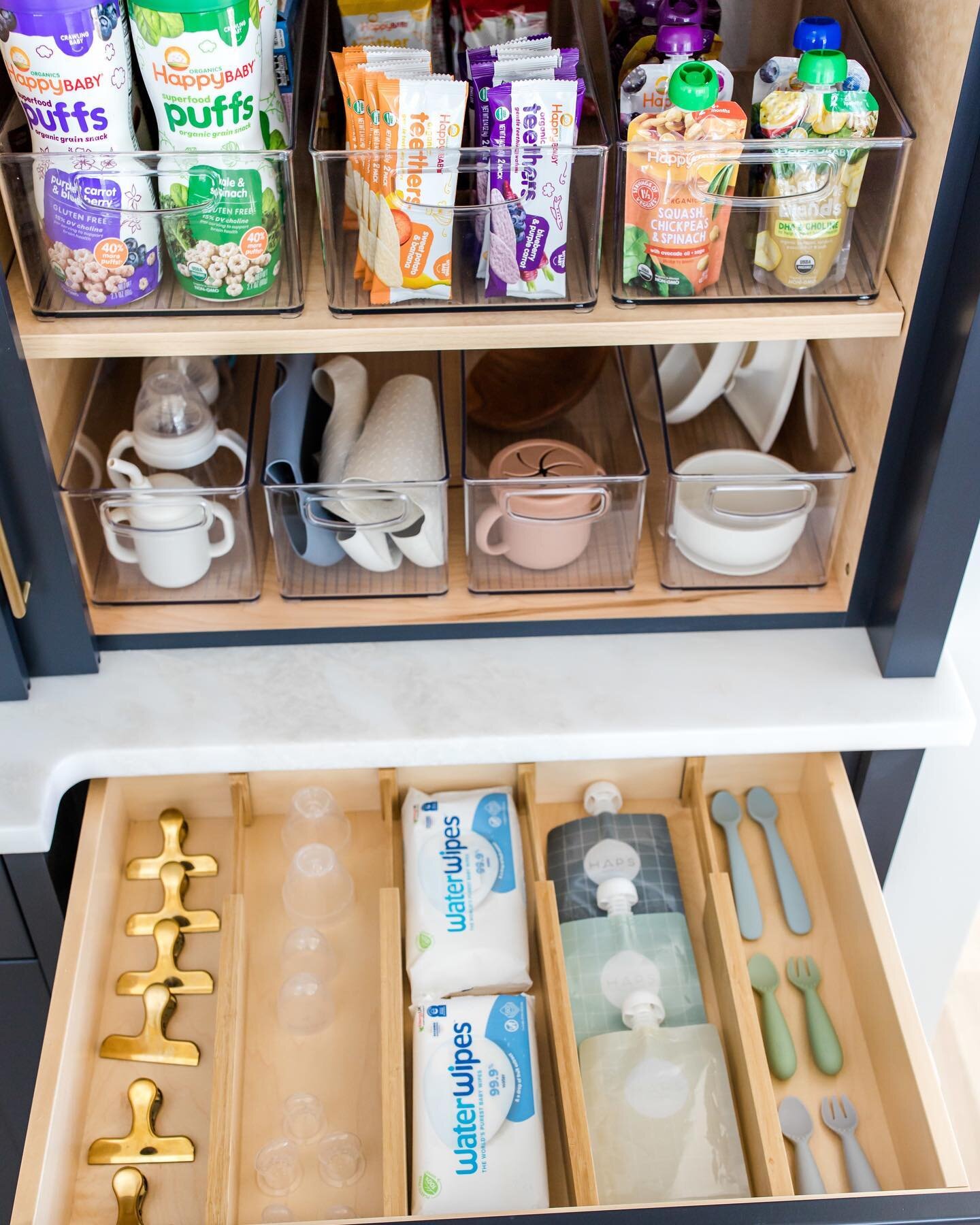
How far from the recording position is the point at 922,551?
1187 mm

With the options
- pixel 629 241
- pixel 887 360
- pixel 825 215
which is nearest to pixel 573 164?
pixel 629 241

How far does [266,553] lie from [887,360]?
66 centimetres

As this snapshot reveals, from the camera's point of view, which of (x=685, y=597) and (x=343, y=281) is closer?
(x=343, y=281)

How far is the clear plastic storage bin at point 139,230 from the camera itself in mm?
1015

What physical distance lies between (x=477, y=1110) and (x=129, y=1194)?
0.30m

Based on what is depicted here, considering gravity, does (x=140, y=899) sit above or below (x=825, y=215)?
below

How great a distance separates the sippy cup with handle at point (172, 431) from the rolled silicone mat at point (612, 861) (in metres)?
0.50

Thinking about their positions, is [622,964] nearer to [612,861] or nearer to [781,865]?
[612,861]

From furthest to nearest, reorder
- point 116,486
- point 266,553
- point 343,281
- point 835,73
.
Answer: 1. point 266,553
2. point 116,486
3. point 343,281
4. point 835,73

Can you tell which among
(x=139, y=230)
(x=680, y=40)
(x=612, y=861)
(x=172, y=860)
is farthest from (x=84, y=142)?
(x=612, y=861)

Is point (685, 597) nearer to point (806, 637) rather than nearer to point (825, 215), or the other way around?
point (806, 637)

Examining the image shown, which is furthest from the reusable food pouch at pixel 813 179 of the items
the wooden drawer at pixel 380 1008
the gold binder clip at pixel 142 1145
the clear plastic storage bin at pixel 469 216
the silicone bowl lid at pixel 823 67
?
the gold binder clip at pixel 142 1145

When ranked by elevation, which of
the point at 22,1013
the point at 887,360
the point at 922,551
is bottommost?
the point at 22,1013

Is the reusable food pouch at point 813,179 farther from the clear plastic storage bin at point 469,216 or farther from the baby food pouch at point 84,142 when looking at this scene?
the baby food pouch at point 84,142
